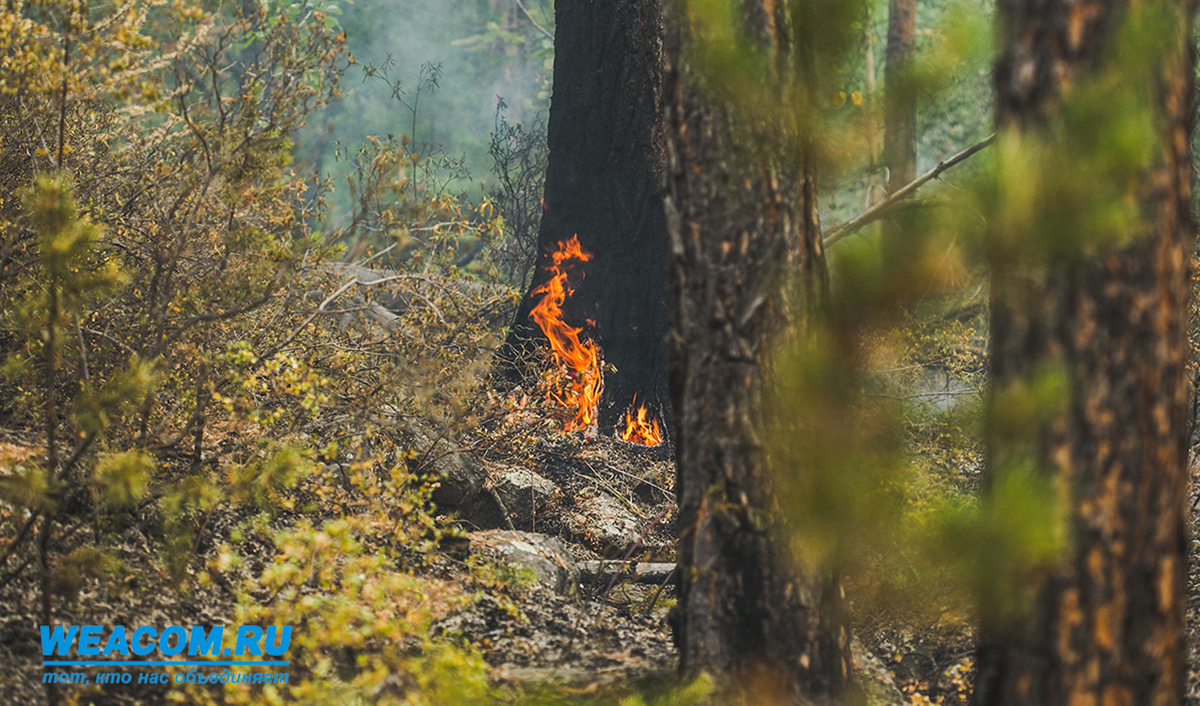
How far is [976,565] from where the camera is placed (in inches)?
72.5

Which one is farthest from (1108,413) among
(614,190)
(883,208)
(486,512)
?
(614,190)

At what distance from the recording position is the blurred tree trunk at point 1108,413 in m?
1.79

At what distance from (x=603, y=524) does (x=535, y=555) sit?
1.38m

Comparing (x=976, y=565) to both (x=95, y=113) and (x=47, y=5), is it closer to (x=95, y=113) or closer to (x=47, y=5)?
(x=47, y=5)

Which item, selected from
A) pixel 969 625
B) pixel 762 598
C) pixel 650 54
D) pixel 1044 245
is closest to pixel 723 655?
pixel 762 598

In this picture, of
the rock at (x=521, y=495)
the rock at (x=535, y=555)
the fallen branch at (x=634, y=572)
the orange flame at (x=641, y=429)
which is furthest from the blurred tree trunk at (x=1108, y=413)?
the orange flame at (x=641, y=429)

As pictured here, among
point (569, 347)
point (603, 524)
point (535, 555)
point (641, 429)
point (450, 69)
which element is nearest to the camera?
point (535, 555)

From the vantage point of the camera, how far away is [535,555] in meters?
4.61

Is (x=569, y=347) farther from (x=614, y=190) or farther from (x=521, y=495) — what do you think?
(x=521, y=495)

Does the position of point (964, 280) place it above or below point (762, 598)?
above

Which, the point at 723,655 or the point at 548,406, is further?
the point at 548,406

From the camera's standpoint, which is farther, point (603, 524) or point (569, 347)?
point (569, 347)

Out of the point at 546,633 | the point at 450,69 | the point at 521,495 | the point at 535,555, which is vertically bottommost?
the point at 546,633

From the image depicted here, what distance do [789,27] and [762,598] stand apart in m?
1.78
